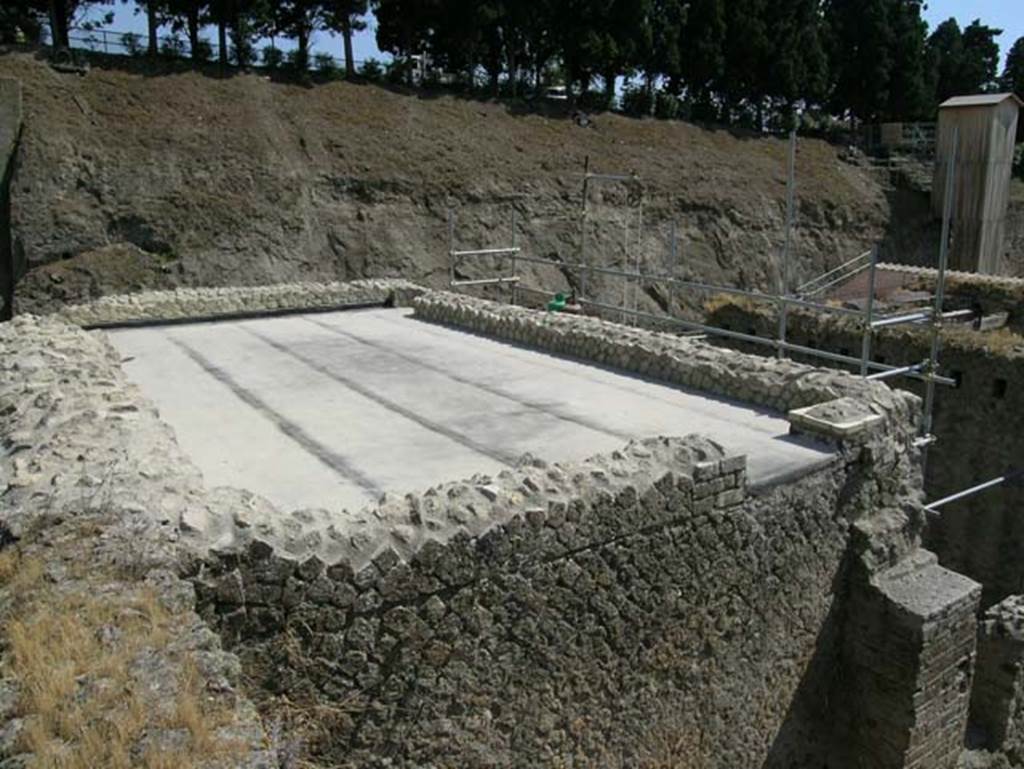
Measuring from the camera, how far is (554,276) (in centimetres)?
2402

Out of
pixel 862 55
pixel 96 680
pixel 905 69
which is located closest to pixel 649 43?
pixel 862 55

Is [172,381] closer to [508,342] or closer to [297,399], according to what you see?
[297,399]

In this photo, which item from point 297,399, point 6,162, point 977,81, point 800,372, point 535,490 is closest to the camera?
point 535,490

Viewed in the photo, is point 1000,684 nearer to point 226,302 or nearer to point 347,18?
point 226,302

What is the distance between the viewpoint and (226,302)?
12242mm

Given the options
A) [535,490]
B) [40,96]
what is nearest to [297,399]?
[535,490]

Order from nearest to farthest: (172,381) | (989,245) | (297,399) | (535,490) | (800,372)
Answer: (535,490) → (800,372) → (297,399) → (172,381) → (989,245)

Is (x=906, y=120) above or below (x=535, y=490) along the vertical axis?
above

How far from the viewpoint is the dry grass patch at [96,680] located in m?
2.61

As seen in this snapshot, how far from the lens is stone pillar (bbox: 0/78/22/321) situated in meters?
19.6

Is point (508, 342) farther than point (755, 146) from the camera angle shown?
No

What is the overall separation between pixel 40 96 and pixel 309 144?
6299 millimetres

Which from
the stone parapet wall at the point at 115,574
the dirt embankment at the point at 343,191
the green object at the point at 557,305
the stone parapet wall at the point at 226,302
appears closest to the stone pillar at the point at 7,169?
the dirt embankment at the point at 343,191

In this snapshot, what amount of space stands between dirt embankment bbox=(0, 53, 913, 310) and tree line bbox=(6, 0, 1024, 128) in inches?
106
